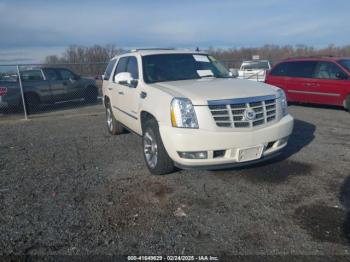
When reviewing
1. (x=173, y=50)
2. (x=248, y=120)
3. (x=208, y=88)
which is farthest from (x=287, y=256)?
(x=173, y=50)

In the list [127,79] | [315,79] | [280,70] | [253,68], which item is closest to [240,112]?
[127,79]

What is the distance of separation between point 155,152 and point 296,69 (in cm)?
815

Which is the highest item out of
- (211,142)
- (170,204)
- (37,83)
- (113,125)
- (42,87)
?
(37,83)

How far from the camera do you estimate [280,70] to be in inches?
459

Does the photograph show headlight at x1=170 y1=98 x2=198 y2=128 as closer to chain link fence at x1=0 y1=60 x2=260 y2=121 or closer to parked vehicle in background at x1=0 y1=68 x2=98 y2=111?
chain link fence at x1=0 y1=60 x2=260 y2=121

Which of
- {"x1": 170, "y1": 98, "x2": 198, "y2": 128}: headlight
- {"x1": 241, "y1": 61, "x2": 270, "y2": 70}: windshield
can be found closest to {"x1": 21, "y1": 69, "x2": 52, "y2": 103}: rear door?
{"x1": 170, "y1": 98, "x2": 198, "y2": 128}: headlight

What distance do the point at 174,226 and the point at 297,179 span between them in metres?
2.17

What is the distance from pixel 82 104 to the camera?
571 inches

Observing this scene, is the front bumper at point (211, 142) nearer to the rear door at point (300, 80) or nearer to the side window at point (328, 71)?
the side window at point (328, 71)

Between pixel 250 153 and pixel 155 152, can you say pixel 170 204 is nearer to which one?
pixel 155 152

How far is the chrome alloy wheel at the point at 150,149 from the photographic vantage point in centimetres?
478

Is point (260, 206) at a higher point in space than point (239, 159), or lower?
lower

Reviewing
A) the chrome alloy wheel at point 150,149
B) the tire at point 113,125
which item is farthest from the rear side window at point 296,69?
the chrome alloy wheel at point 150,149

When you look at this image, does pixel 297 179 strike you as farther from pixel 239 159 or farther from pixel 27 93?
pixel 27 93
